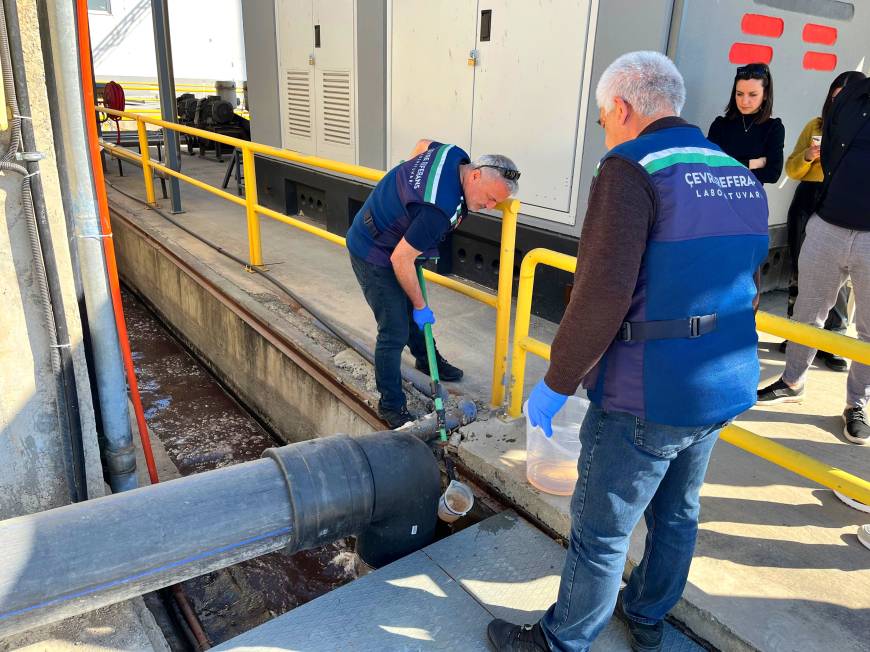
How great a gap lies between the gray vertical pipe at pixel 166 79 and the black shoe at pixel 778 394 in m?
6.36

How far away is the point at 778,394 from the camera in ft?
11.2

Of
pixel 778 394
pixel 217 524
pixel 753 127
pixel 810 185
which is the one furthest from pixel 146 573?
pixel 810 185

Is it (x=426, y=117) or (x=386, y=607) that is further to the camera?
(x=426, y=117)

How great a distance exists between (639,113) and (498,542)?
1654 mm

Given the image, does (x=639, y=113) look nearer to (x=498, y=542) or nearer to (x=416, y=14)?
(x=498, y=542)

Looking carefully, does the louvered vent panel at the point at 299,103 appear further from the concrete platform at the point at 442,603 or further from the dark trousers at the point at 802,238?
the concrete platform at the point at 442,603

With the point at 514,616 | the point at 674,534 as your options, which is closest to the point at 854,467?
the point at 674,534

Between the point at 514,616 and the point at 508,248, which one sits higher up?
the point at 508,248

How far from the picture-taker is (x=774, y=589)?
2131 millimetres

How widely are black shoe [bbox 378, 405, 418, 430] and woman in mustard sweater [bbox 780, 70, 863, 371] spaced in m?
2.34

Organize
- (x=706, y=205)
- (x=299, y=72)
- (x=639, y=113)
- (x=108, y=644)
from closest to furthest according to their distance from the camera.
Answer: (x=706, y=205), (x=639, y=113), (x=108, y=644), (x=299, y=72)

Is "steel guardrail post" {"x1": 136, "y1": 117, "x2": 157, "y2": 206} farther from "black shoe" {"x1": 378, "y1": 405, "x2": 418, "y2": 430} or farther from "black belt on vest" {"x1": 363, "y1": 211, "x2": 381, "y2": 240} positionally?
"black shoe" {"x1": 378, "y1": 405, "x2": 418, "y2": 430}

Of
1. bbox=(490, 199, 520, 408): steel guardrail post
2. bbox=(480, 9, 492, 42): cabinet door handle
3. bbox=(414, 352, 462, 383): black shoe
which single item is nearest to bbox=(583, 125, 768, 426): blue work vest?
bbox=(490, 199, 520, 408): steel guardrail post

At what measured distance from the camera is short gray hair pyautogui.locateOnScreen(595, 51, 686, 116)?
1587 millimetres
